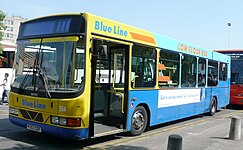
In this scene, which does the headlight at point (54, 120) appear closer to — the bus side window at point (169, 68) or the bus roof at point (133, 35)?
the bus roof at point (133, 35)

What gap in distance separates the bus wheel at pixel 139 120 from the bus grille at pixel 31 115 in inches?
102

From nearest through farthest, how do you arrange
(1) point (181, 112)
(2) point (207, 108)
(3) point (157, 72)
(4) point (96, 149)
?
1. (4) point (96, 149)
2. (3) point (157, 72)
3. (1) point (181, 112)
4. (2) point (207, 108)

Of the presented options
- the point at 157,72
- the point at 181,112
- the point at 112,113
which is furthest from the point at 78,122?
the point at 181,112

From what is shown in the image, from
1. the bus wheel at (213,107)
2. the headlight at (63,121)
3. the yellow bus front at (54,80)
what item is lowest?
the bus wheel at (213,107)

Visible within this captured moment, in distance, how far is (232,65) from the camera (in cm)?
1783

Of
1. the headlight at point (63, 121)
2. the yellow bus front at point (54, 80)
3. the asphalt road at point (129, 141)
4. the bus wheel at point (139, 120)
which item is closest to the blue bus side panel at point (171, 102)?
the bus wheel at point (139, 120)

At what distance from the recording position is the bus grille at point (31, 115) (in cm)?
698

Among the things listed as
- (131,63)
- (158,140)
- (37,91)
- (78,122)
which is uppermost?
(131,63)

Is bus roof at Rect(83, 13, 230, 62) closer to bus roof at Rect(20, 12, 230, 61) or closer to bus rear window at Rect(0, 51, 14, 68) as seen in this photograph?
bus roof at Rect(20, 12, 230, 61)

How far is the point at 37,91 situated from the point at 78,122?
123 cm

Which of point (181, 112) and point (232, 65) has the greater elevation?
point (232, 65)

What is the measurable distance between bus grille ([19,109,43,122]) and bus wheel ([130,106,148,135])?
8.48 ft

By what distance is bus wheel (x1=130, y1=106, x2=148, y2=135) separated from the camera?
8.52 m

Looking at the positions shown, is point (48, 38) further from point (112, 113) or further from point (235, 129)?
point (235, 129)
